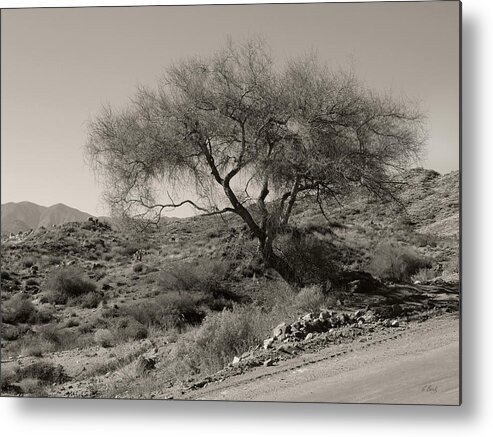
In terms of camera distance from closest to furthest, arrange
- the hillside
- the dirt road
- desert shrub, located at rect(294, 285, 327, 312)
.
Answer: the dirt road
the hillside
desert shrub, located at rect(294, 285, 327, 312)

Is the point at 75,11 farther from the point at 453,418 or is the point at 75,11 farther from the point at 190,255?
the point at 453,418

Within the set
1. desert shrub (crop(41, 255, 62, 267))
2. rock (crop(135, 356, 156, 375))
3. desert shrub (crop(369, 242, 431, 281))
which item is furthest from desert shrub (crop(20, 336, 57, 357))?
desert shrub (crop(369, 242, 431, 281))

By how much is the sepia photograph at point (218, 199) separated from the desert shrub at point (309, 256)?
2 centimetres

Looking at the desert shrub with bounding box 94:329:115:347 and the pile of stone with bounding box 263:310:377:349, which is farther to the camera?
the desert shrub with bounding box 94:329:115:347

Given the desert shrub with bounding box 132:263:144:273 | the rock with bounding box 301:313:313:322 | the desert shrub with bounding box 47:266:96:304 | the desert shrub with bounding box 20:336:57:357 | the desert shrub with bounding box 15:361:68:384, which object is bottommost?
the desert shrub with bounding box 15:361:68:384

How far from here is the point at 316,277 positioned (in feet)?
29.5

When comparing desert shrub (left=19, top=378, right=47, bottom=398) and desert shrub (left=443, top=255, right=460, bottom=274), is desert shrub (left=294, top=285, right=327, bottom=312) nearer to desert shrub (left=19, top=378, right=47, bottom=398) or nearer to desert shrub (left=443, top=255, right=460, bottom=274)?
desert shrub (left=443, top=255, right=460, bottom=274)

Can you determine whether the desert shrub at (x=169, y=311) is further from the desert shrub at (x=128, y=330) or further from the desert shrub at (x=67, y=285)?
the desert shrub at (x=67, y=285)

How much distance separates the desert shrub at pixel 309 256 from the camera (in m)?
8.95

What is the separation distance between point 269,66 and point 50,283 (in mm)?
3223

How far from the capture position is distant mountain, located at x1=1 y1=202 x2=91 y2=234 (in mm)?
8641

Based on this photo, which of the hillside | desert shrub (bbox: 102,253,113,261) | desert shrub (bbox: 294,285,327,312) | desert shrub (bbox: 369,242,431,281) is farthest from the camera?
desert shrub (bbox: 102,253,113,261)

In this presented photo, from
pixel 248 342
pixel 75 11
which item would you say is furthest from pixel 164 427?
pixel 75 11

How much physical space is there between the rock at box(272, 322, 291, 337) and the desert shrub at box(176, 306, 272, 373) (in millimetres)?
82
